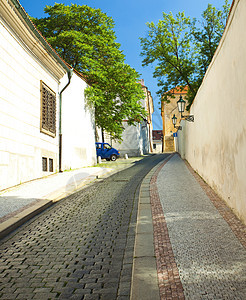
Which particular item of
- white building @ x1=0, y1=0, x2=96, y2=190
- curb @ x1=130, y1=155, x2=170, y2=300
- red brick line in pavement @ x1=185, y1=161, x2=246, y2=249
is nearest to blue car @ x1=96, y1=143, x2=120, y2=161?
white building @ x1=0, y1=0, x2=96, y2=190

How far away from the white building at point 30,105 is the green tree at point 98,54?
4471 mm

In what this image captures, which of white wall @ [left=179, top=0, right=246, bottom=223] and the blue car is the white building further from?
the blue car

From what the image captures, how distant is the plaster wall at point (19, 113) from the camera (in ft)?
27.0

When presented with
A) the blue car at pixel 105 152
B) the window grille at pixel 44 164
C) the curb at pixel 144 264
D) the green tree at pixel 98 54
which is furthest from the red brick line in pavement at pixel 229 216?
the blue car at pixel 105 152

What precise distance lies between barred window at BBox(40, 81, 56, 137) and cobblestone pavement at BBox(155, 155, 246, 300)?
7.12 m

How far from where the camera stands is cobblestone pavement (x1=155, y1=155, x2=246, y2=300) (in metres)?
2.59

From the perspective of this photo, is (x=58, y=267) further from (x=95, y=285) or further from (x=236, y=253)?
(x=236, y=253)

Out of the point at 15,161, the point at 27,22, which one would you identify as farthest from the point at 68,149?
the point at 27,22

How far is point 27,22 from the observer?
9219 mm

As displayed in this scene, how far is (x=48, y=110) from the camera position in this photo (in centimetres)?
1204

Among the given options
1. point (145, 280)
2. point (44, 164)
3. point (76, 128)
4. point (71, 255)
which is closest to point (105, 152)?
point (76, 128)

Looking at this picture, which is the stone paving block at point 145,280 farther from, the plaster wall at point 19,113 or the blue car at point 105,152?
the blue car at point 105,152

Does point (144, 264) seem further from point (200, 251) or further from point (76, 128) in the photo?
point (76, 128)

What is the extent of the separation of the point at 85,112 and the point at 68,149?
3.95 metres
